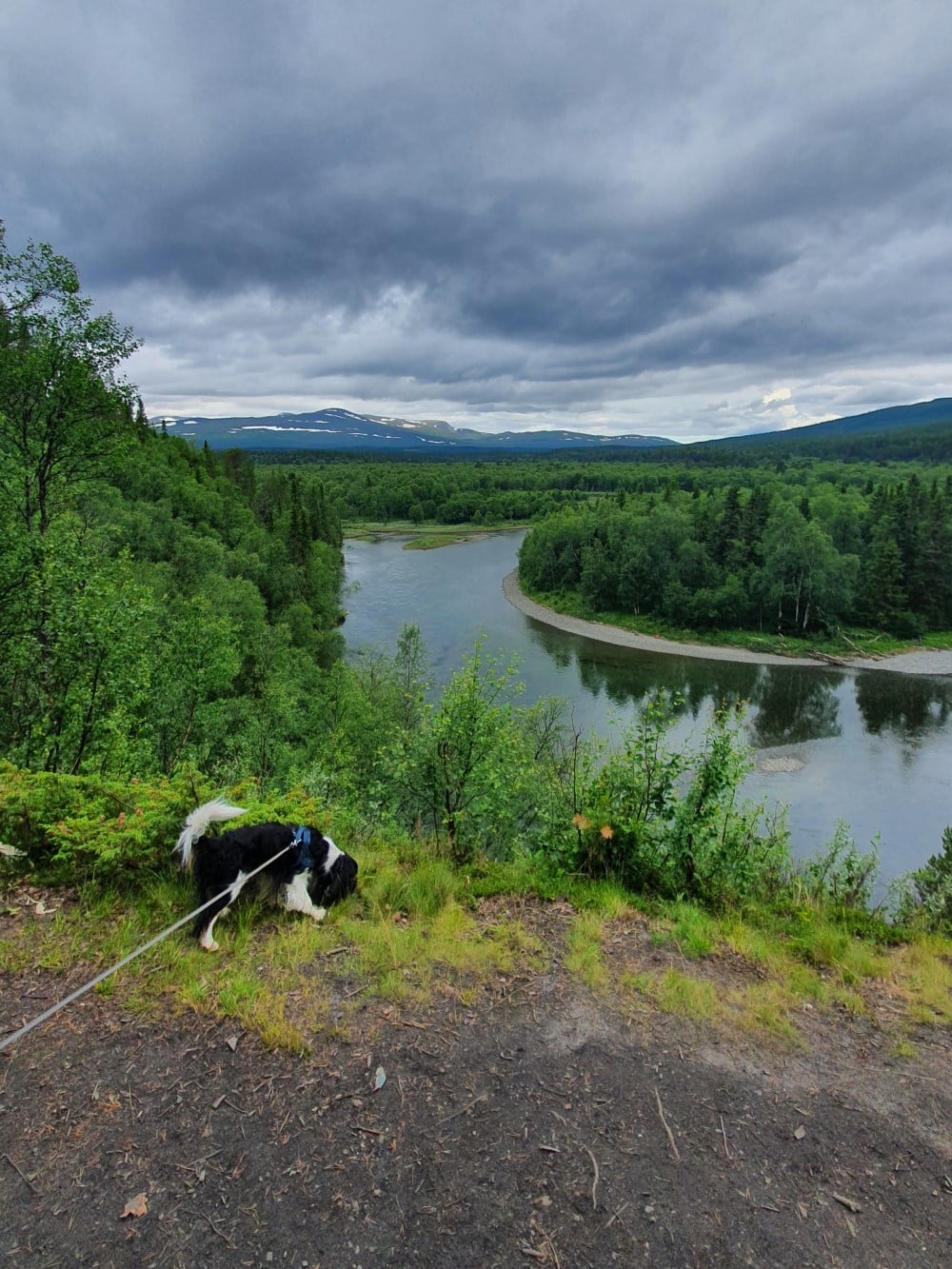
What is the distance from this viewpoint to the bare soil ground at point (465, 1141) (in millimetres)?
2922

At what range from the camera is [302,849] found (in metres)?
5.33

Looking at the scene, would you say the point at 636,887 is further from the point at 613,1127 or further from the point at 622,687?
the point at 622,687

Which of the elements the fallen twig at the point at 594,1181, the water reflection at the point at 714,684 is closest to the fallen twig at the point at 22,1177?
the fallen twig at the point at 594,1181

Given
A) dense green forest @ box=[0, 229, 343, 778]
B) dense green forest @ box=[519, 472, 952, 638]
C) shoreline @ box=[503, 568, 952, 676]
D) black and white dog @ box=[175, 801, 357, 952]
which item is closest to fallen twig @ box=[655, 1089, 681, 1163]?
black and white dog @ box=[175, 801, 357, 952]

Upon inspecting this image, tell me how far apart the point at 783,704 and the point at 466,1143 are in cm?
4366

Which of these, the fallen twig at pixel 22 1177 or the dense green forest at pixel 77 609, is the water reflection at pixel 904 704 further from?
the fallen twig at pixel 22 1177

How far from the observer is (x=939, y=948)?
18.2ft

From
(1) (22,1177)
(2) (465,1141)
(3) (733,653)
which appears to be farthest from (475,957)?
(3) (733,653)

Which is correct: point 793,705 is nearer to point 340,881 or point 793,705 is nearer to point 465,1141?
point 340,881

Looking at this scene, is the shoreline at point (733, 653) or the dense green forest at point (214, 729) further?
the shoreline at point (733, 653)

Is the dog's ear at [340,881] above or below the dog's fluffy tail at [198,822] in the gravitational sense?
below

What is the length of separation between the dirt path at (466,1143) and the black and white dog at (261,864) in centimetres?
102

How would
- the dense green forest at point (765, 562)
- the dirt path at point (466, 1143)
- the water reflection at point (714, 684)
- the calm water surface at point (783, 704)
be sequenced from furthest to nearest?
the dense green forest at point (765, 562)
the water reflection at point (714, 684)
the calm water surface at point (783, 704)
the dirt path at point (466, 1143)

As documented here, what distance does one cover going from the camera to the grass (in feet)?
14.4
